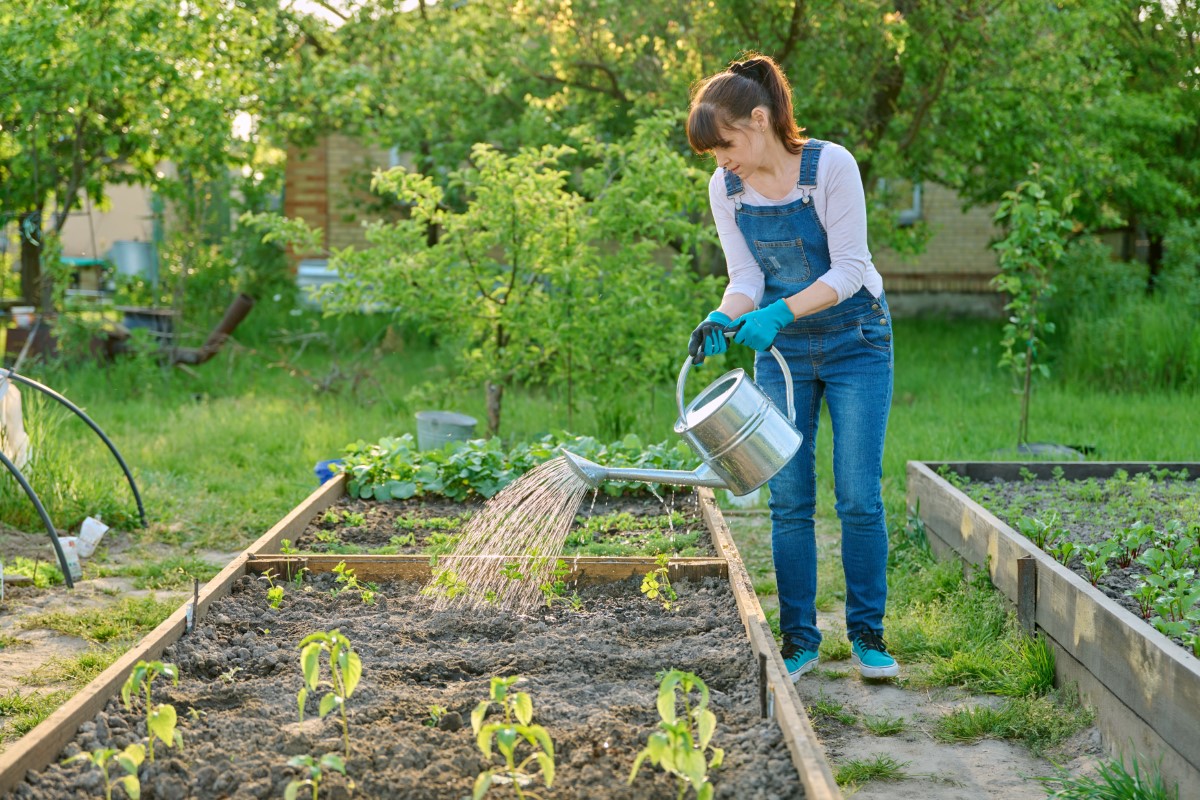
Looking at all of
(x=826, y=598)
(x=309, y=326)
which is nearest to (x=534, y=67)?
(x=309, y=326)

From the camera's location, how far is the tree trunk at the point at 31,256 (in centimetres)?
969

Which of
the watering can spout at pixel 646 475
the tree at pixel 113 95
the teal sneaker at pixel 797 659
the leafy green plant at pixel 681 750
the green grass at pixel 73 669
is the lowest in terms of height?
the green grass at pixel 73 669

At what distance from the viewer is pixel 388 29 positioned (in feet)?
40.3

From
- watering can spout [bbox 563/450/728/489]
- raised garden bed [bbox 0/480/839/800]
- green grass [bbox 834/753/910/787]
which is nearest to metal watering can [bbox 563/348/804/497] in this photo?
watering can spout [bbox 563/450/728/489]

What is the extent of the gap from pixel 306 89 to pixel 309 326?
101 inches

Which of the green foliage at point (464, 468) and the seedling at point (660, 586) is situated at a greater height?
the green foliage at point (464, 468)

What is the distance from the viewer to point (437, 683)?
2809mm

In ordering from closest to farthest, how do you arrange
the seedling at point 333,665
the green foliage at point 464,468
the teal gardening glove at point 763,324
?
the seedling at point 333,665, the teal gardening glove at point 763,324, the green foliage at point 464,468

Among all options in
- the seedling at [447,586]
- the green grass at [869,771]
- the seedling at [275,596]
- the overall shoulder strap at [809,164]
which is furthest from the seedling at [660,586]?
A: the overall shoulder strap at [809,164]

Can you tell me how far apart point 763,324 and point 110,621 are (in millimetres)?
2617

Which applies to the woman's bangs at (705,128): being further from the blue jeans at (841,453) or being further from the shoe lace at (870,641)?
the shoe lace at (870,641)

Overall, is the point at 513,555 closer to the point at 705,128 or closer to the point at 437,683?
the point at 437,683

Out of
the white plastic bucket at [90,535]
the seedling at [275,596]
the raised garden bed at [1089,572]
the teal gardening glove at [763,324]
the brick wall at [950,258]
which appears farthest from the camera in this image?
the brick wall at [950,258]

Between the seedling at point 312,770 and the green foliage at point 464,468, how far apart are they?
277cm
